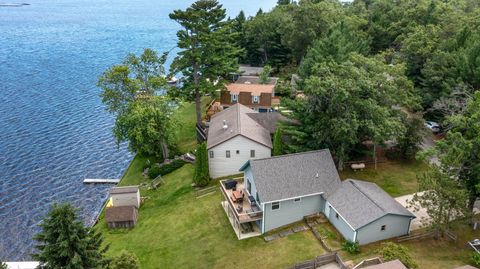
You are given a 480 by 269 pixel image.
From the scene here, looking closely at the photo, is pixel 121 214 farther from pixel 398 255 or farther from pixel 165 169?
pixel 398 255

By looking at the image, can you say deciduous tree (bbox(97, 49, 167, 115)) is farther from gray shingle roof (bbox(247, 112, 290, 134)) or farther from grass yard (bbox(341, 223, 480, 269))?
grass yard (bbox(341, 223, 480, 269))

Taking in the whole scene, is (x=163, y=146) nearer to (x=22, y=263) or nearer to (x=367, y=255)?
(x=22, y=263)

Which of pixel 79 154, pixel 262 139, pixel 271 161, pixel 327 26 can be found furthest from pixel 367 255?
pixel 327 26

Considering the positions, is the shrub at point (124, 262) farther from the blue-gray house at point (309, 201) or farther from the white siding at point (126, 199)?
the white siding at point (126, 199)

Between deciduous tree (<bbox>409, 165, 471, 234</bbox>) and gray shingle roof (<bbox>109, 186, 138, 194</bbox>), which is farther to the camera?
gray shingle roof (<bbox>109, 186, 138, 194</bbox>)

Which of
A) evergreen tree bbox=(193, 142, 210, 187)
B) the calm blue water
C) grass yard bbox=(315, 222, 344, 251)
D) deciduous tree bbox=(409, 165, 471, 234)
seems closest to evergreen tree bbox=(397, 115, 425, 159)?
deciduous tree bbox=(409, 165, 471, 234)

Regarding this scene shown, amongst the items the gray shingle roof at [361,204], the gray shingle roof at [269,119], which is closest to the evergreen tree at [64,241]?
the gray shingle roof at [361,204]
